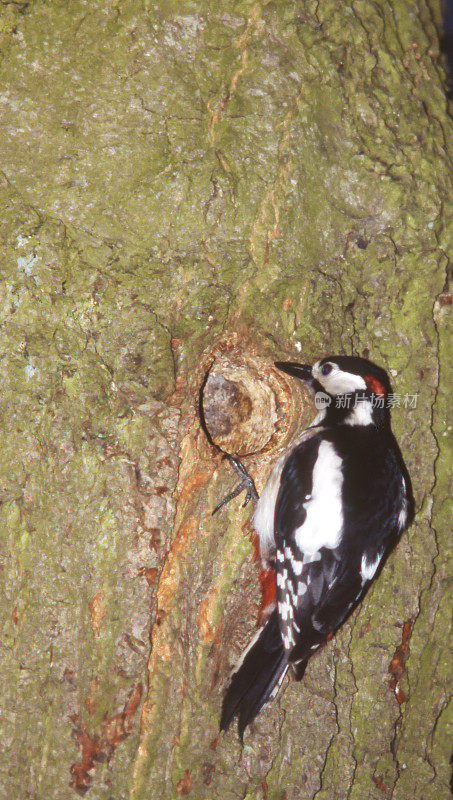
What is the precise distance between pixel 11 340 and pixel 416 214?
1139 millimetres

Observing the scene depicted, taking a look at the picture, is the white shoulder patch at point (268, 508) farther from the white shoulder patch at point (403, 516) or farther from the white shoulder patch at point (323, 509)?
the white shoulder patch at point (403, 516)

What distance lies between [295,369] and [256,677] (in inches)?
33.6

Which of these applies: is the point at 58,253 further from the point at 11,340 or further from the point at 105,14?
the point at 105,14

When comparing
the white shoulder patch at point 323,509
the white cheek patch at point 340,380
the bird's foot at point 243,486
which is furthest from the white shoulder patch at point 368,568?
the white cheek patch at point 340,380

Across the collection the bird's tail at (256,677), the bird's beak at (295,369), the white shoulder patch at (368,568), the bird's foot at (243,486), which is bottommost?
the bird's tail at (256,677)

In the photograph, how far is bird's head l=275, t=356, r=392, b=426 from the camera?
172cm

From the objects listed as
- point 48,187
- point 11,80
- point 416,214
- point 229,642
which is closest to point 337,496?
point 229,642

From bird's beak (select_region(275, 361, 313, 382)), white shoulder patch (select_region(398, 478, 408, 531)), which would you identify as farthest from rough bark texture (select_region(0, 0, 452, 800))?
white shoulder patch (select_region(398, 478, 408, 531))

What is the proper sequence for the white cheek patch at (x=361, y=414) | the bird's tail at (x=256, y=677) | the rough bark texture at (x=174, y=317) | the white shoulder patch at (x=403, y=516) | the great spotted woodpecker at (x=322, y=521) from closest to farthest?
1. the rough bark texture at (x=174, y=317)
2. the bird's tail at (x=256, y=677)
3. the great spotted woodpecker at (x=322, y=521)
4. the white shoulder patch at (x=403, y=516)
5. the white cheek patch at (x=361, y=414)

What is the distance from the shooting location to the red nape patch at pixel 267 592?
1.68m

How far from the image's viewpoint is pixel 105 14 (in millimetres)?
1362

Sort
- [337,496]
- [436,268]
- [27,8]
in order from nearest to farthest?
[27,8], [436,268], [337,496]

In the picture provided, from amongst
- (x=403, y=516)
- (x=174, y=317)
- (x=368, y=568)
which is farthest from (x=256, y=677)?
(x=174, y=317)

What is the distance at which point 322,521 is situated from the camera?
188 centimetres
